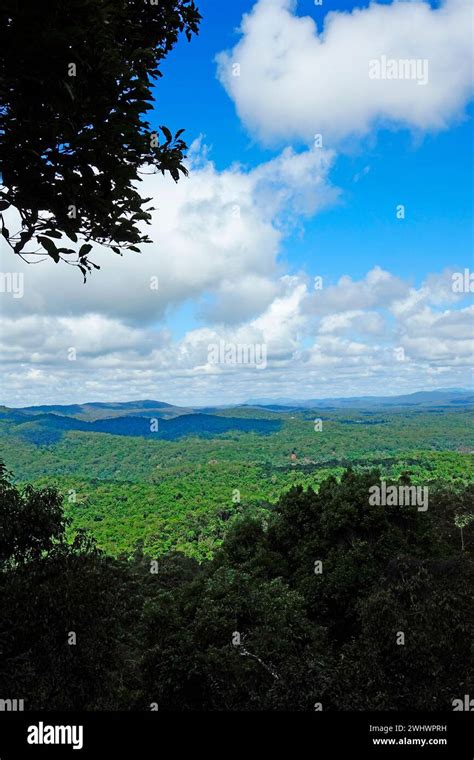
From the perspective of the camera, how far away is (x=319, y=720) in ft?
16.5

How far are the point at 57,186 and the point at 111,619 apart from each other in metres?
6.88

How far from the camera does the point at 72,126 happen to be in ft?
10.7

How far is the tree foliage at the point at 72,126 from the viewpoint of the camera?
9.75 ft

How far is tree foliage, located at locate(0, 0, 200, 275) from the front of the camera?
2.97 meters

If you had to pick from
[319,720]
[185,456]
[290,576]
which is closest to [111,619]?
[319,720]
